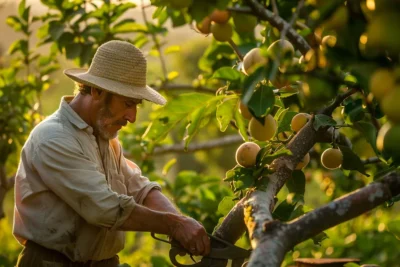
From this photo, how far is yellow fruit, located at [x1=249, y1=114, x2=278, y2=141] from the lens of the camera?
210 cm

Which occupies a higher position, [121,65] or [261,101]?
[261,101]

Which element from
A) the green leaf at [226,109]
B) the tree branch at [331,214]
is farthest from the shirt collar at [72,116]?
the tree branch at [331,214]

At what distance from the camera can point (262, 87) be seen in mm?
1834

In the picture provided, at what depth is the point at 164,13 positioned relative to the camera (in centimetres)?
325

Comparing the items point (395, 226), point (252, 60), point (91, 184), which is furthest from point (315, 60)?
point (91, 184)

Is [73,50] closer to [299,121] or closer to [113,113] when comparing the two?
[113,113]

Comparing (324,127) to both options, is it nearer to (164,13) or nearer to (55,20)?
(164,13)

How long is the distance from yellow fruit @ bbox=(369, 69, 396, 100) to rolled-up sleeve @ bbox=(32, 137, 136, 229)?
121 cm

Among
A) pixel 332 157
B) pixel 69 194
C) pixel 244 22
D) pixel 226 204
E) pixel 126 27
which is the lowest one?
pixel 126 27

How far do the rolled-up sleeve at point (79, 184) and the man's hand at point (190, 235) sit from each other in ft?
0.44

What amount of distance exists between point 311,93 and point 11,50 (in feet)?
10.2

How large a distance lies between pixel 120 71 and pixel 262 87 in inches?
37.4

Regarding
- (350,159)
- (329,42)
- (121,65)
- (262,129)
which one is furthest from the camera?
(121,65)

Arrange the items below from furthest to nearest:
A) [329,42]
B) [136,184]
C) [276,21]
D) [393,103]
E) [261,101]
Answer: [136,184]
[276,21]
[261,101]
[329,42]
[393,103]
